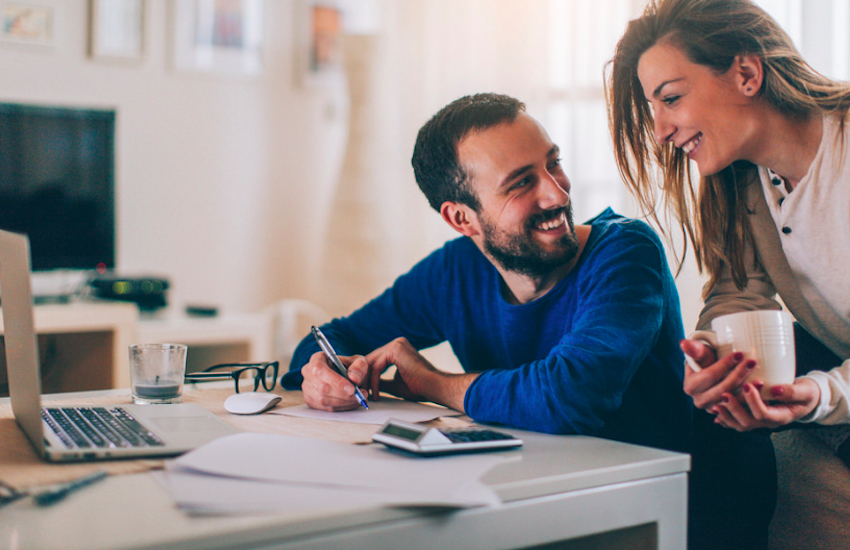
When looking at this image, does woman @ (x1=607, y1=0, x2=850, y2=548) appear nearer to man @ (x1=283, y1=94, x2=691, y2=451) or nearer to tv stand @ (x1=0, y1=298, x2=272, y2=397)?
man @ (x1=283, y1=94, x2=691, y2=451)

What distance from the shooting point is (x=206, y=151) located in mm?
3369

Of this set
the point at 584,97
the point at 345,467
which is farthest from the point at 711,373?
the point at 584,97

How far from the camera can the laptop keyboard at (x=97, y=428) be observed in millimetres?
826

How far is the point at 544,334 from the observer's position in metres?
1.32

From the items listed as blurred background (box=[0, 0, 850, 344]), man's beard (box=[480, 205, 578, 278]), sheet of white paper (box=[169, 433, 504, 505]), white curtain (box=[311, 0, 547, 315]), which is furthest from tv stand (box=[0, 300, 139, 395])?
sheet of white paper (box=[169, 433, 504, 505])

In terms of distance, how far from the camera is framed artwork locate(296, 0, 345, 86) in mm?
3598

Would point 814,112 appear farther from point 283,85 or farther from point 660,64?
point 283,85

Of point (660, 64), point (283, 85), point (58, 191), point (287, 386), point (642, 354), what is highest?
point (283, 85)

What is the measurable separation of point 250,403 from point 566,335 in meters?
0.46

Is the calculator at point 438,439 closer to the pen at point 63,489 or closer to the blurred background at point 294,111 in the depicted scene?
the pen at point 63,489

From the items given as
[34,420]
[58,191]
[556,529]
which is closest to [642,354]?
[556,529]

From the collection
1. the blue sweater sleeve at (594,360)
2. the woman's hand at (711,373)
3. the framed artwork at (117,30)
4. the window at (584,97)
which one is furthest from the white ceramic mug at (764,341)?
the framed artwork at (117,30)

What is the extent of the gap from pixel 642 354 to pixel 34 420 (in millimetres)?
784

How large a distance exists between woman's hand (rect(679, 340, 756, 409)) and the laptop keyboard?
26.7 inches
